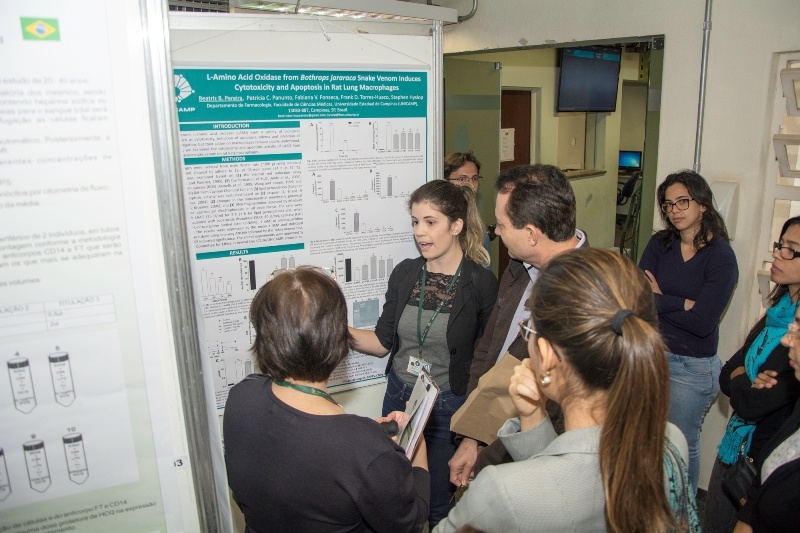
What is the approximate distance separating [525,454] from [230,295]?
1262 millimetres

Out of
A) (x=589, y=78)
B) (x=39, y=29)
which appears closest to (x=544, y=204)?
(x=39, y=29)

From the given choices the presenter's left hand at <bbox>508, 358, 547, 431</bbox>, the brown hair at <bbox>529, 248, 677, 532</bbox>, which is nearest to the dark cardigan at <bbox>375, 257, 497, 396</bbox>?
the presenter's left hand at <bbox>508, 358, 547, 431</bbox>

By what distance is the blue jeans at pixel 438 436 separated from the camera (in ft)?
7.63

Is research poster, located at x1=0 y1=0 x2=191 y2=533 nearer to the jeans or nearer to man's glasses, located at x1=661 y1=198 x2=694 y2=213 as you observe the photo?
the jeans

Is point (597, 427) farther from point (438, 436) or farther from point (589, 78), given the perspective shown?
point (589, 78)

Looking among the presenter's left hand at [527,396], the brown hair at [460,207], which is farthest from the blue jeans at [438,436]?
the presenter's left hand at [527,396]

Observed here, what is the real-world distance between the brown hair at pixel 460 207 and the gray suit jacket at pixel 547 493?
1324 millimetres

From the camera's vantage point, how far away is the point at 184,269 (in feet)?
4.03

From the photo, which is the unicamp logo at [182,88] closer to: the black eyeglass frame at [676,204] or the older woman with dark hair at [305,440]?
the older woman with dark hair at [305,440]

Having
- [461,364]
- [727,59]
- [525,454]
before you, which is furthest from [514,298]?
[727,59]

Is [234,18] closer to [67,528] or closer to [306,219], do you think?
[306,219]

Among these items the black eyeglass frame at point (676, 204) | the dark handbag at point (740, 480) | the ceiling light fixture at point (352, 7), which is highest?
the ceiling light fixture at point (352, 7)

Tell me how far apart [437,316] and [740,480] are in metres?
1.19

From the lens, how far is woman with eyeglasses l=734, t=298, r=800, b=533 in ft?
4.59
